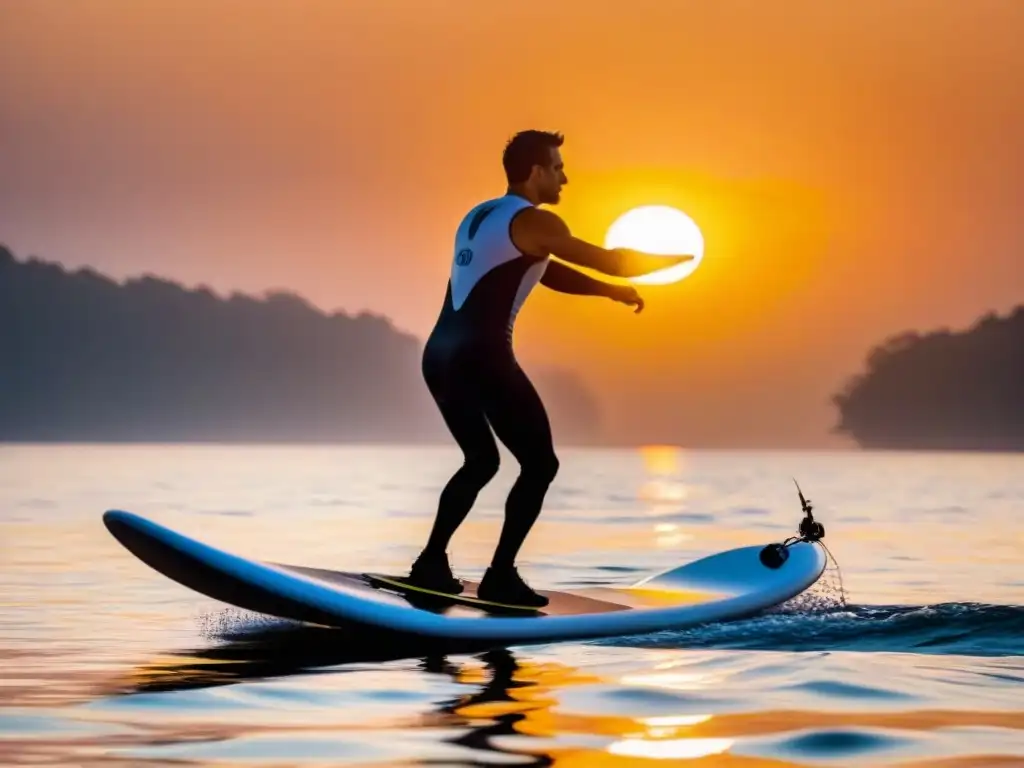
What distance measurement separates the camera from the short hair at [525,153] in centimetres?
941

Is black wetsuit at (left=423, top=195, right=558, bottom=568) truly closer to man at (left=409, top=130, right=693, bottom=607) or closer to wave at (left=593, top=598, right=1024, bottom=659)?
man at (left=409, top=130, right=693, bottom=607)

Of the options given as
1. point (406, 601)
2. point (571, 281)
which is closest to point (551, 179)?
point (571, 281)

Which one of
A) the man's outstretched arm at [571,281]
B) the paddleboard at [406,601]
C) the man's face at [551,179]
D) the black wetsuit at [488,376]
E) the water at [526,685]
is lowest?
the water at [526,685]

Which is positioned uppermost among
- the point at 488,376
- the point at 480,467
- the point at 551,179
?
the point at 551,179

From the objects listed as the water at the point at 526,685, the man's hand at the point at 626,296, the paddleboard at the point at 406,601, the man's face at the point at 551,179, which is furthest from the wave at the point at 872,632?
the man's face at the point at 551,179

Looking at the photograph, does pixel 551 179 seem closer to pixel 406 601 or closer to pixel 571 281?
pixel 571 281

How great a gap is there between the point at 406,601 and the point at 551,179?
2441 mm

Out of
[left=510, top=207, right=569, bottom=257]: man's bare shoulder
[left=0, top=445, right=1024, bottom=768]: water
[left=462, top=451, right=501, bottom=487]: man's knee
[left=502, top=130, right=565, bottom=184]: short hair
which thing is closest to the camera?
[left=0, top=445, right=1024, bottom=768]: water

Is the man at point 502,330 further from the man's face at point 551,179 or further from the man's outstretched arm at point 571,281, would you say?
the man's outstretched arm at point 571,281

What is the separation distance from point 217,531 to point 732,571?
12195 mm

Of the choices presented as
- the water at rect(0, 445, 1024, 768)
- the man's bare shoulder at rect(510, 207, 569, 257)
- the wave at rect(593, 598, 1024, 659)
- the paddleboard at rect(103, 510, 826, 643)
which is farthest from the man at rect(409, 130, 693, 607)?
the wave at rect(593, 598, 1024, 659)

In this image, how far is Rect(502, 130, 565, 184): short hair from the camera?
30.9 feet

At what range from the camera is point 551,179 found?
9.48 m

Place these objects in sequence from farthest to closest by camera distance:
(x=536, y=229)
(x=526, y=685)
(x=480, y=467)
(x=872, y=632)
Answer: (x=872, y=632) < (x=480, y=467) < (x=536, y=229) < (x=526, y=685)
